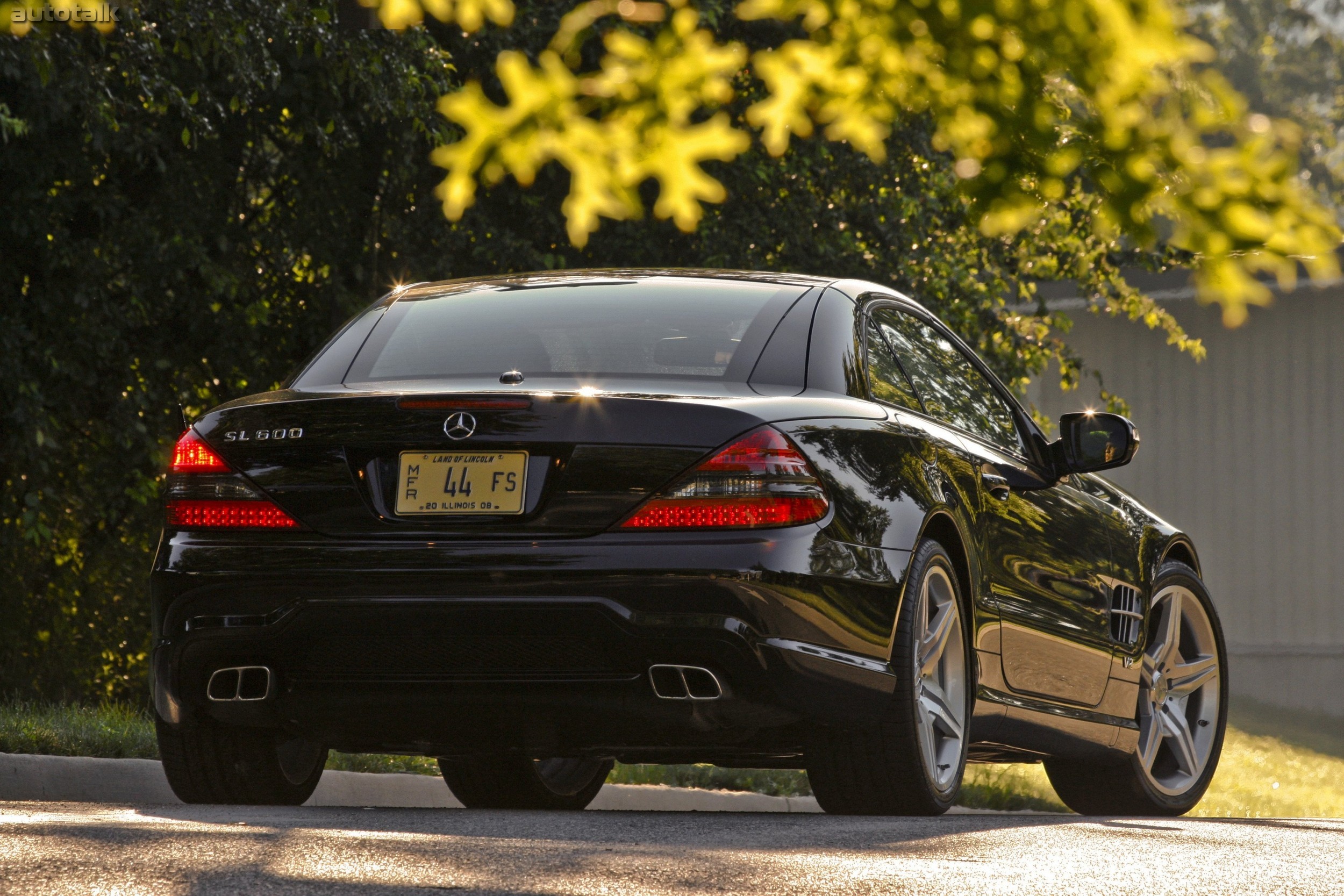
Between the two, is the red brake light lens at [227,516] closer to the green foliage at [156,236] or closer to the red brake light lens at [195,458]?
the red brake light lens at [195,458]

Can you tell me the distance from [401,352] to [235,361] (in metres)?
8.18

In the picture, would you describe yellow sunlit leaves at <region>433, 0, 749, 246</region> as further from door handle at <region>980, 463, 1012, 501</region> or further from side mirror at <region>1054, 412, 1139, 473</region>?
side mirror at <region>1054, 412, 1139, 473</region>

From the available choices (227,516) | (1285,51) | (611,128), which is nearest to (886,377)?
Answer: (227,516)

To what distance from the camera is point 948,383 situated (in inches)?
255

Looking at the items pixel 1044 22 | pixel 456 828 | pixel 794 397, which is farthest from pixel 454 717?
pixel 1044 22

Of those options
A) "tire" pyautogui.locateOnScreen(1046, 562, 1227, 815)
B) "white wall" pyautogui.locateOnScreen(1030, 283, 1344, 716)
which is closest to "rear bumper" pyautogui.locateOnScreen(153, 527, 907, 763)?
"tire" pyautogui.locateOnScreen(1046, 562, 1227, 815)


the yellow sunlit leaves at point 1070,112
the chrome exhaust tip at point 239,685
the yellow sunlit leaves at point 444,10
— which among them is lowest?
the chrome exhaust tip at point 239,685

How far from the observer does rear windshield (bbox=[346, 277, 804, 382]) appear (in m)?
5.48

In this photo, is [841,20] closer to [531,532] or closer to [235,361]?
[531,532]

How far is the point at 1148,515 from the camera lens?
7.52m

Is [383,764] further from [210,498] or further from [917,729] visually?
[917,729]

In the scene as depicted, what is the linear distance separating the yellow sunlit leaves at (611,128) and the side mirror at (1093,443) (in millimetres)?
3845

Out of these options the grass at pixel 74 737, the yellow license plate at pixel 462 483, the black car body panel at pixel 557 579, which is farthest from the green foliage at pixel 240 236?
the yellow license plate at pixel 462 483

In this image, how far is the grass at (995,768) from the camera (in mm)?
8227
